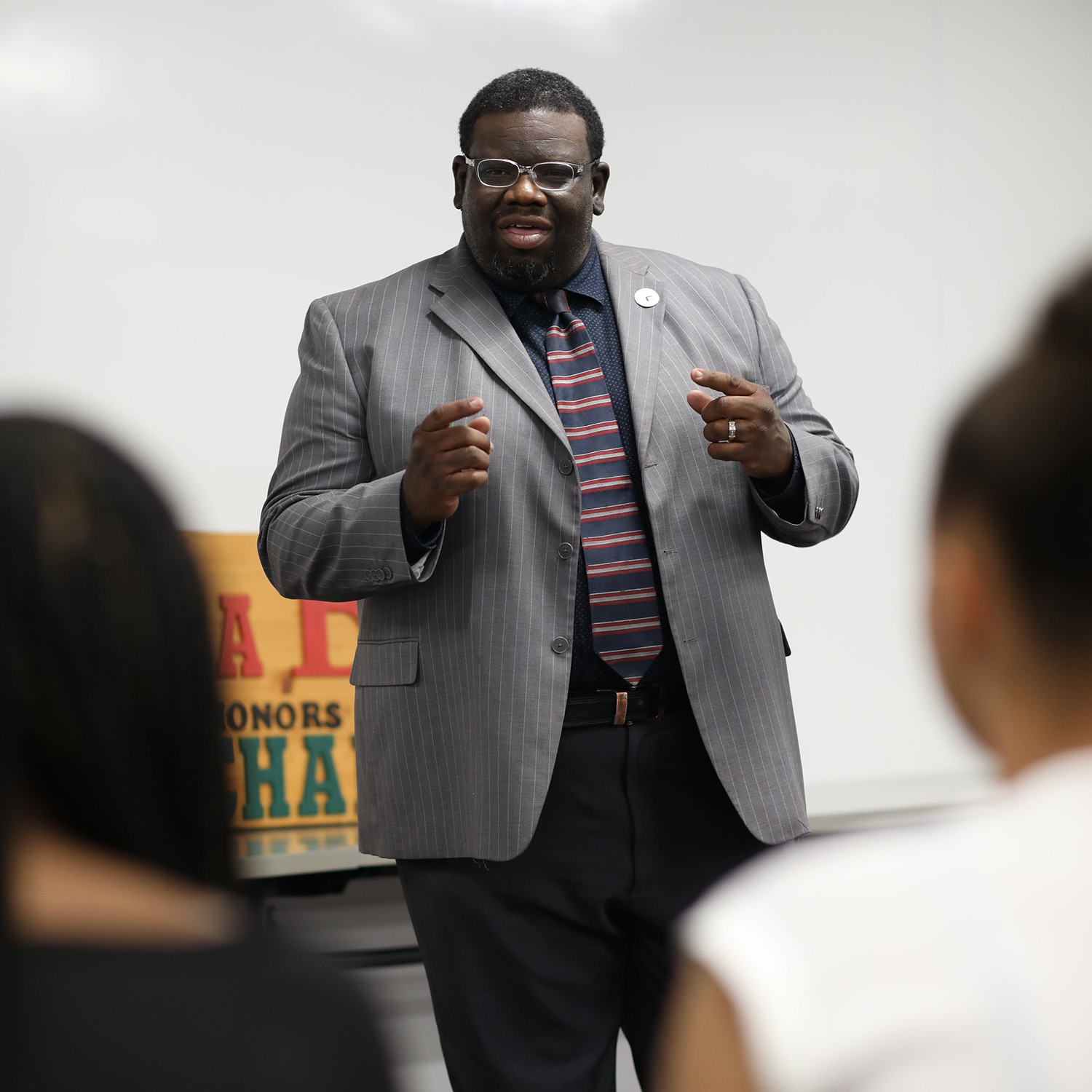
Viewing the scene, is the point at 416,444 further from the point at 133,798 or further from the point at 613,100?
the point at 613,100

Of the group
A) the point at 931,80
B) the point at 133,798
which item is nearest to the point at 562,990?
the point at 133,798

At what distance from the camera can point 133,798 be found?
638mm

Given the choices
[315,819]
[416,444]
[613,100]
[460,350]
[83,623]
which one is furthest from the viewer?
[613,100]

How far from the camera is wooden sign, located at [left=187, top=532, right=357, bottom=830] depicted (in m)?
2.97

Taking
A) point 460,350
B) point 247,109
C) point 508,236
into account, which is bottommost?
point 460,350

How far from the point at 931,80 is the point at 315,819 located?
2852 mm

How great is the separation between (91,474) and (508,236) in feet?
4.00

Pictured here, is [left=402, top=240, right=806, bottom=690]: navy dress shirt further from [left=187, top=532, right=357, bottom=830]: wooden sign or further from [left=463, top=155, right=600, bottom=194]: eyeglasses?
[left=187, top=532, right=357, bottom=830]: wooden sign

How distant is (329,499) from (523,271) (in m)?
0.42

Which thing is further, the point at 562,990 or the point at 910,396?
the point at 910,396

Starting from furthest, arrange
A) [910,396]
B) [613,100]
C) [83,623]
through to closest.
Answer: [910,396] < [613,100] < [83,623]

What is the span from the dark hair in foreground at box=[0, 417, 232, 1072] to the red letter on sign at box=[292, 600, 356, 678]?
2405mm

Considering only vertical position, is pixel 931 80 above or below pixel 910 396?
above

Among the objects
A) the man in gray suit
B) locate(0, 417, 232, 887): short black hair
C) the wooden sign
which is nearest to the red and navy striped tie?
the man in gray suit
